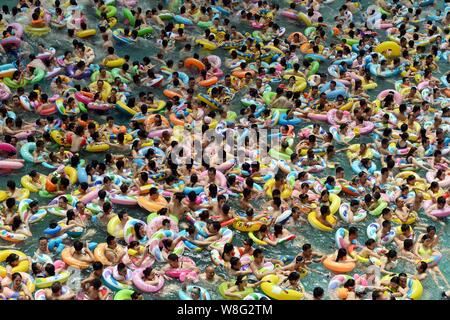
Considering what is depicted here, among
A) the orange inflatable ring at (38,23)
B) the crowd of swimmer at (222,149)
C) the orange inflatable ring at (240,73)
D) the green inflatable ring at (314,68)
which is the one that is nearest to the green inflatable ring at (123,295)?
the crowd of swimmer at (222,149)

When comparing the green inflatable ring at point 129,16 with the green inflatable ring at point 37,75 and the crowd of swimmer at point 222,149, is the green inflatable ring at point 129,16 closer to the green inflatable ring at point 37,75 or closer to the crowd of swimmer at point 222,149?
the crowd of swimmer at point 222,149

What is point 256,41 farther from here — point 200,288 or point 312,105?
point 200,288

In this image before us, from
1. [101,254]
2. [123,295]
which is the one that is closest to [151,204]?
[101,254]

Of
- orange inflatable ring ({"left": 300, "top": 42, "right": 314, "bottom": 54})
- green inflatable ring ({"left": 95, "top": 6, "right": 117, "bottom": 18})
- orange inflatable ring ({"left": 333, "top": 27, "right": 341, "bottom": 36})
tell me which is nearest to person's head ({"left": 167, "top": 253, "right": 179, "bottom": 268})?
orange inflatable ring ({"left": 300, "top": 42, "right": 314, "bottom": 54})

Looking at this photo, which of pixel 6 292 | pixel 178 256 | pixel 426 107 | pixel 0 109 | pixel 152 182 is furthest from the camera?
pixel 426 107

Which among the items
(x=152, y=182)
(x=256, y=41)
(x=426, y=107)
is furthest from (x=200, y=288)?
(x=256, y=41)

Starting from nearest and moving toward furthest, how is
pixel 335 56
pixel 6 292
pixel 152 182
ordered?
pixel 6 292 < pixel 152 182 < pixel 335 56
